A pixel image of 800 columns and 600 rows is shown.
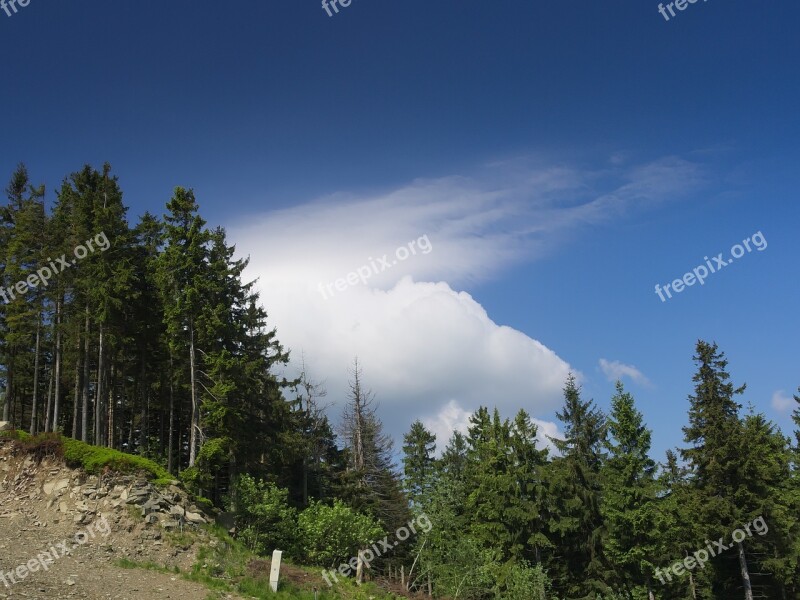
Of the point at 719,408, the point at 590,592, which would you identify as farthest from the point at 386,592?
the point at 719,408

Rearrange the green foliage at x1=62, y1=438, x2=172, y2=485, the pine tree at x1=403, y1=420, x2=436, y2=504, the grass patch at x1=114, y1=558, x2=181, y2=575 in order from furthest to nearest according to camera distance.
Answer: the pine tree at x1=403, y1=420, x2=436, y2=504, the green foliage at x1=62, y1=438, x2=172, y2=485, the grass patch at x1=114, y1=558, x2=181, y2=575

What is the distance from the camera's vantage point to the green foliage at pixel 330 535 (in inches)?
1281

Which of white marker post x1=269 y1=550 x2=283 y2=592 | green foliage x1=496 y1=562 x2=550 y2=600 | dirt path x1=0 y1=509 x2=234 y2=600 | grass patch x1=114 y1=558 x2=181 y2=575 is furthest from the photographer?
green foliage x1=496 y1=562 x2=550 y2=600

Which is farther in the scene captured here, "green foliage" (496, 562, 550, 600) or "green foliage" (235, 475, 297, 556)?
"green foliage" (496, 562, 550, 600)

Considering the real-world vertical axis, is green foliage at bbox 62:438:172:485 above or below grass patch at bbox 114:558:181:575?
above

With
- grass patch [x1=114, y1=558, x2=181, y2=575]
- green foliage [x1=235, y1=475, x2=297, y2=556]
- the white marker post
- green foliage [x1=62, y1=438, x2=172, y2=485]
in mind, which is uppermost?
green foliage [x1=62, y1=438, x2=172, y2=485]

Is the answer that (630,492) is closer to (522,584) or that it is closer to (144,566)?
(522,584)

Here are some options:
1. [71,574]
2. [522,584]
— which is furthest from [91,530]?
[522,584]

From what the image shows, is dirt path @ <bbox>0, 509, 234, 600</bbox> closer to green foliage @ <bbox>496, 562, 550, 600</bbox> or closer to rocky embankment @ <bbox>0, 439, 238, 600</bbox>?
rocky embankment @ <bbox>0, 439, 238, 600</bbox>

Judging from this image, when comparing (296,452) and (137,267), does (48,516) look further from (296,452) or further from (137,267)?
(137,267)

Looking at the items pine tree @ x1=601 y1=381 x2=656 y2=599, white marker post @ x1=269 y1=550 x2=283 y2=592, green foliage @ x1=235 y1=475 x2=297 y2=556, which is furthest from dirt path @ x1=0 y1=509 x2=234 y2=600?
pine tree @ x1=601 y1=381 x2=656 y2=599

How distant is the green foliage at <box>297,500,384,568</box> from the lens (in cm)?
3253

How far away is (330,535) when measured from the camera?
32.6 m

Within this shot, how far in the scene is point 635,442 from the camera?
3422 centimetres
